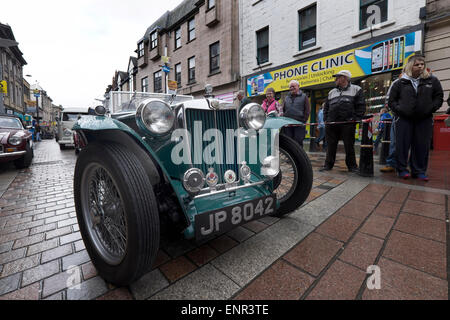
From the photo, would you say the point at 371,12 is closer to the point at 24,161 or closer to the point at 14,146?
the point at 14,146

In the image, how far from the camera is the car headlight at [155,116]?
1.28m

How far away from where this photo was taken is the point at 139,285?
48.1 inches

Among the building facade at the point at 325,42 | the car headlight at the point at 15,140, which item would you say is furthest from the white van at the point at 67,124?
the building facade at the point at 325,42

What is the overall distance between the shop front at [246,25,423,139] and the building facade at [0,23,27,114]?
1212 inches

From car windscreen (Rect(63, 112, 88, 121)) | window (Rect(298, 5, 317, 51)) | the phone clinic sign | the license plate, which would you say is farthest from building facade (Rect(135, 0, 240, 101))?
the license plate

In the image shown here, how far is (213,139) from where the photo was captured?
1.63 metres

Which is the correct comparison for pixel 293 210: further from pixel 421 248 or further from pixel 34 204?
pixel 34 204

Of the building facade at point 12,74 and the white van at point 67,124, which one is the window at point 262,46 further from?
the building facade at point 12,74

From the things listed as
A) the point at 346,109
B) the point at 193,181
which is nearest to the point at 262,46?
the point at 346,109

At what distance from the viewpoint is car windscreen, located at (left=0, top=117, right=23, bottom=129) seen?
5451mm

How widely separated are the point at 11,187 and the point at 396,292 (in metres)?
→ 5.07

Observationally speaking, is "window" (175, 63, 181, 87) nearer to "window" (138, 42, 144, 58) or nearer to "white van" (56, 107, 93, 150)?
"window" (138, 42, 144, 58)
